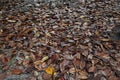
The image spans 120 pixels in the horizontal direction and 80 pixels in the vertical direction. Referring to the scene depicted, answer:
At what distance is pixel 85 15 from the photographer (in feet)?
13.9

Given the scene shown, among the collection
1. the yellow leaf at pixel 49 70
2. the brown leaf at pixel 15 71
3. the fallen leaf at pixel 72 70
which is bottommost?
the fallen leaf at pixel 72 70

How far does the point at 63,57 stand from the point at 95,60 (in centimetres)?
51

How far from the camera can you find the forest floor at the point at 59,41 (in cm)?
289

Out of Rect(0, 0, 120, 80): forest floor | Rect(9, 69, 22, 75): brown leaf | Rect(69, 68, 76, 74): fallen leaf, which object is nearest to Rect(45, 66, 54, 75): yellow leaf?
Rect(0, 0, 120, 80): forest floor

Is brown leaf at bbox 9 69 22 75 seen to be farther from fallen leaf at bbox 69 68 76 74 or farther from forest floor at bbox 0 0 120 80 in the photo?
fallen leaf at bbox 69 68 76 74

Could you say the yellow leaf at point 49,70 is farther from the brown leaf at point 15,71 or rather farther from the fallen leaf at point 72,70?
the brown leaf at point 15,71

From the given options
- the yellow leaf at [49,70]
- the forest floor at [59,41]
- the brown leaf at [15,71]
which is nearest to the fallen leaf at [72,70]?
the forest floor at [59,41]

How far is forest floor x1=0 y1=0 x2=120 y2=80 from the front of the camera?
9.48 ft

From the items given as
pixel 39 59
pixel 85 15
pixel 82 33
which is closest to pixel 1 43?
pixel 39 59

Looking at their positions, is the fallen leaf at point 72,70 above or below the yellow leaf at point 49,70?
below

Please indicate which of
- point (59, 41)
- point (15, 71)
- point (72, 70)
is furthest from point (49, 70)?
point (59, 41)

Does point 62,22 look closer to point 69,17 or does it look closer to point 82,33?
point 69,17

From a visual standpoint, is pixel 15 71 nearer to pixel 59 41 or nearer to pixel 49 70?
pixel 49 70

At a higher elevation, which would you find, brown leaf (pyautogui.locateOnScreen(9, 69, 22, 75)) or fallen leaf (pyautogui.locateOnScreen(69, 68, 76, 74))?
brown leaf (pyautogui.locateOnScreen(9, 69, 22, 75))
